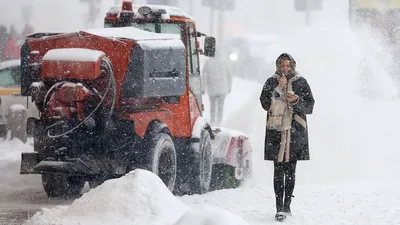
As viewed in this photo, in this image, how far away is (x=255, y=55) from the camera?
44250mm

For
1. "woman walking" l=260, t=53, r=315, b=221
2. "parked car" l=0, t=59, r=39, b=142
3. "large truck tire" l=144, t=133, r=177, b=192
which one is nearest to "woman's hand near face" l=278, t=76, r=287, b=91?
"woman walking" l=260, t=53, r=315, b=221

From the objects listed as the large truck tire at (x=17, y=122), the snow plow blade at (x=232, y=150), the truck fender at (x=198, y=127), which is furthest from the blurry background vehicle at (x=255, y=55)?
the truck fender at (x=198, y=127)

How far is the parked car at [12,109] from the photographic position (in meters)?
18.2

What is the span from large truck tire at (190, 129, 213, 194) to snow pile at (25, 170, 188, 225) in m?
3.20

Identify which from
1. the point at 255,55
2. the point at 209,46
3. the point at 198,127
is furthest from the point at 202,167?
the point at 255,55

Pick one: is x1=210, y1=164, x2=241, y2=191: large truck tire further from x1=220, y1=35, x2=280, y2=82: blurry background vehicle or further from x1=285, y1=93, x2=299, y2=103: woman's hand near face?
x1=220, y1=35, x2=280, y2=82: blurry background vehicle

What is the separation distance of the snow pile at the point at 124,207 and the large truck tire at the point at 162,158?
6.47ft

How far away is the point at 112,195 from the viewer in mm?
9180

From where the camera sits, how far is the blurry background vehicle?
42.1 m

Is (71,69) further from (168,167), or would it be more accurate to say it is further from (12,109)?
(12,109)

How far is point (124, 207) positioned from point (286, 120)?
6.76 ft

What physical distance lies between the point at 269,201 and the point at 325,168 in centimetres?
635

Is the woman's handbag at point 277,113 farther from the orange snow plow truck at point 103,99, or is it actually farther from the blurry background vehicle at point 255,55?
the blurry background vehicle at point 255,55

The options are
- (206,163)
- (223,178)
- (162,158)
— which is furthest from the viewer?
(223,178)
